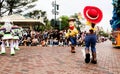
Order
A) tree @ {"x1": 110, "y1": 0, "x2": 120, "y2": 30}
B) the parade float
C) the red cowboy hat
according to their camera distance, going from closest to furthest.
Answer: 1. the red cowboy hat
2. the parade float
3. tree @ {"x1": 110, "y1": 0, "x2": 120, "y2": 30}

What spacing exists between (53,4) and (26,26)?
353 centimetres

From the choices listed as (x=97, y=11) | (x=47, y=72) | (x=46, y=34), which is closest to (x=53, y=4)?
(x=46, y=34)

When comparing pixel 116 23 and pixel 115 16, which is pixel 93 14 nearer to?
pixel 116 23

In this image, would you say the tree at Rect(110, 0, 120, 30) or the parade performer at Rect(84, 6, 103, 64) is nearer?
the parade performer at Rect(84, 6, 103, 64)

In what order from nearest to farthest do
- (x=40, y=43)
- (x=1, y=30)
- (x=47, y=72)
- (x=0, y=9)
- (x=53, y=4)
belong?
(x=47, y=72)
(x=1, y=30)
(x=40, y=43)
(x=53, y=4)
(x=0, y=9)

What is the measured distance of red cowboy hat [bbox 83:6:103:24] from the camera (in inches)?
484

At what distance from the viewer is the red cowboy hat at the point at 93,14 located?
484 inches

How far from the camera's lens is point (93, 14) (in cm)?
1239

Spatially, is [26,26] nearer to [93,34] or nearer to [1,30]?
[1,30]

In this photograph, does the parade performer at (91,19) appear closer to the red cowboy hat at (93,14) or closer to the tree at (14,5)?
the red cowboy hat at (93,14)

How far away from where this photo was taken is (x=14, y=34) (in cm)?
1527

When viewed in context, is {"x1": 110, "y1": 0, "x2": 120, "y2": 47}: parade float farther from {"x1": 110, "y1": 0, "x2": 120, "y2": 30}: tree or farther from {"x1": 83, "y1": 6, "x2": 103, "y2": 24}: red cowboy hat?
{"x1": 83, "y1": 6, "x2": 103, "y2": 24}: red cowboy hat

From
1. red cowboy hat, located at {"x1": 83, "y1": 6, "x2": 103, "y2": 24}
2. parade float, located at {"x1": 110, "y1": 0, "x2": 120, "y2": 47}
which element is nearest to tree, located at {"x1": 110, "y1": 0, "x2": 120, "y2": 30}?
parade float, located at {"x1": 110, "y1": 0, "x2": 120, "y2": 47}

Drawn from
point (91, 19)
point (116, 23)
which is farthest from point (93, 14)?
point (116, 23)
